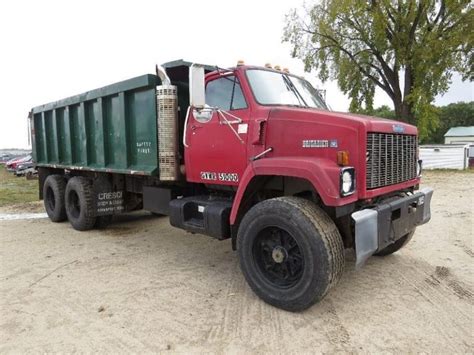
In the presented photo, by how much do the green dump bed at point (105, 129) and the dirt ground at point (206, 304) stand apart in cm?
149

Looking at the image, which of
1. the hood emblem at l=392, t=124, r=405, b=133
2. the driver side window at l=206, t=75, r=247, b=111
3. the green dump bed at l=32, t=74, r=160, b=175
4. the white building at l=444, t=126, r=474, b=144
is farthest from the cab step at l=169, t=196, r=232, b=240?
the white building at l=444, t=126, r=474, b=144

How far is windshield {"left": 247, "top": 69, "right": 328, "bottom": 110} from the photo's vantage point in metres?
4.54

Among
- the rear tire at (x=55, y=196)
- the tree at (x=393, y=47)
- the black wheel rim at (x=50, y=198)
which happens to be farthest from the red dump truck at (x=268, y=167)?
the tree at (x=393, y=47)

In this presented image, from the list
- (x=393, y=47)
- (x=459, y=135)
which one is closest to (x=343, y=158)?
(x=393, y=47)

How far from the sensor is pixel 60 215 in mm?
8297

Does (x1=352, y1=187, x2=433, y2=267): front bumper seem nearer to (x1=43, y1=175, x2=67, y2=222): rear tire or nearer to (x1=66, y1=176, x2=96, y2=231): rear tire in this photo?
(x1=66, y1=176, x2=96, y2=231): rear tire

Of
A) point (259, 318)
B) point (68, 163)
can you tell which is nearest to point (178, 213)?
point (259, 318)

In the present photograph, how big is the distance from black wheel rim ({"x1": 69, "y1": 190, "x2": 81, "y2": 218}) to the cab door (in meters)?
3.55

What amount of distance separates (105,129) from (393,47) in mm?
17246

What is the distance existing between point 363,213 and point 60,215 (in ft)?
22.3

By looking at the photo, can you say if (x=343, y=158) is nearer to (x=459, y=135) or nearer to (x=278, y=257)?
(x=278, y=257)

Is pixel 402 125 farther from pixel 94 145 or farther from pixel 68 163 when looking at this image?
pixel 68 163

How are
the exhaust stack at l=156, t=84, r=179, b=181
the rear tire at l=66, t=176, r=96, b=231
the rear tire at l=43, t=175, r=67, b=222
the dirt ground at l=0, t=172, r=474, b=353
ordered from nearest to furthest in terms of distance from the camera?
the dirt ground at l=0, t=172, r=474, b=353
the exhaust stack at l=156, t=84, r=179, b=181
the rear tire at l=66, t=176, r=96, b=231
the rear tire at l=43, t=175, r=67, b=222

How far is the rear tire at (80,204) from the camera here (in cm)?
726
